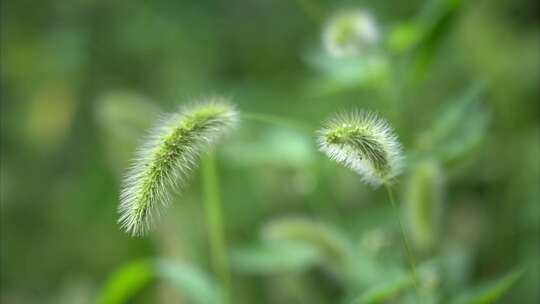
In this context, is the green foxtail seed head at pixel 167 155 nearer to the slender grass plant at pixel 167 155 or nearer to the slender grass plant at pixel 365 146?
the slender grass plant at pixel 167 155

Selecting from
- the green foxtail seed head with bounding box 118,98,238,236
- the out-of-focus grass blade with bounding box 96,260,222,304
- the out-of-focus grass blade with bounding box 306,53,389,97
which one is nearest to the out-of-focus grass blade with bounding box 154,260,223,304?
the out-of-focus grass blade with bounding box 96,260,222,304

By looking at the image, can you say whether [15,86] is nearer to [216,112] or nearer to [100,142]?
[100,142]

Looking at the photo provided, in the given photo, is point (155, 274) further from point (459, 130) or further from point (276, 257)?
point (459, 130)

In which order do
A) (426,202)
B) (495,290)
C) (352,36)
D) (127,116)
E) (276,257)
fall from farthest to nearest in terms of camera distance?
(127,116) < (276,257) < (352,36) < (426,202) < (495,290)

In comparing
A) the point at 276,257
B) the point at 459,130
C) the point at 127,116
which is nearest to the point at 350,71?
the point at 459,130

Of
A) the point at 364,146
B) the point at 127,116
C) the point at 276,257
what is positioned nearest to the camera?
the point at 364,146
